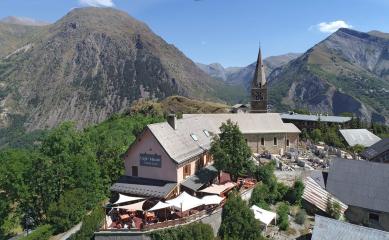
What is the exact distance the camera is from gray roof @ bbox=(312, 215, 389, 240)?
1108 inches

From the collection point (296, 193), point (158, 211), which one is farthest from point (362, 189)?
point (158, 211)

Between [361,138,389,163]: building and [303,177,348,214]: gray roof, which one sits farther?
[361,138,389,163]: building

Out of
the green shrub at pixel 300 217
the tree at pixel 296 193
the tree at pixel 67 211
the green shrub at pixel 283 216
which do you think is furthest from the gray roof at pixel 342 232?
the tree at pixel 67 211

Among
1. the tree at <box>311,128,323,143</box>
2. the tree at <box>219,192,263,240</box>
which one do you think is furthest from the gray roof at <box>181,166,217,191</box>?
the tree at <box>311,128,323,143</box>

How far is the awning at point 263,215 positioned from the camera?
116 feet

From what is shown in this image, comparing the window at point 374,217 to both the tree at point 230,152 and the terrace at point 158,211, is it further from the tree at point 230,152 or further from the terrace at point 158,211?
the tree at point 230,152

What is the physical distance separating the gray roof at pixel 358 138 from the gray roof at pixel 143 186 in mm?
61988

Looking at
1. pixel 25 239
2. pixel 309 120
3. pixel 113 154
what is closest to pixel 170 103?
pixel 309 120

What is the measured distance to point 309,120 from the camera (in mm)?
108812

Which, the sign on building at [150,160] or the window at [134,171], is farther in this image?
the window at [134,171]

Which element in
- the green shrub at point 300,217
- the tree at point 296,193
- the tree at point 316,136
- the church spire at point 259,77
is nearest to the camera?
the green shrub at point 300,217

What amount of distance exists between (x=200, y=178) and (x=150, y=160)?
6.45 m

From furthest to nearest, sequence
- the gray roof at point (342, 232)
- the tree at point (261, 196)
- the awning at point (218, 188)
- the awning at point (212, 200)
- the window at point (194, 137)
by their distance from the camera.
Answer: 1. the window at point (194, 137)
2. the tree at point (261, 196)
3. the awning at point (218, 188)
4. the awning at point (212, 200)
5. the gray roof at point (342, 232)

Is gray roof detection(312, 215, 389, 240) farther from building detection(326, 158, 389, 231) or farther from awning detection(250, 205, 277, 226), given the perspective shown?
building detection(326, 158, 389, 231)
